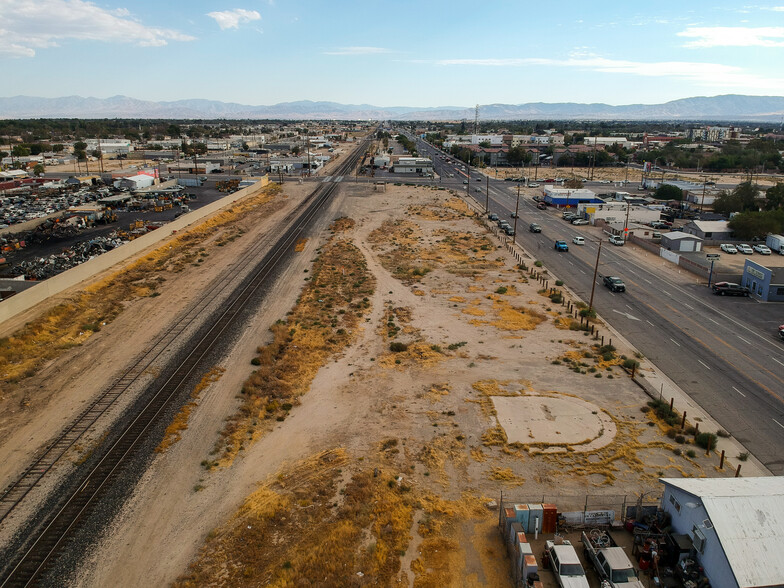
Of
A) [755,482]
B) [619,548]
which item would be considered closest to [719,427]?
[755,482]

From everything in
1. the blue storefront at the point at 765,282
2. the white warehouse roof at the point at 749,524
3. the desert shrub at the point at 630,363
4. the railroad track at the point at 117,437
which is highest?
the blue storefront at the point at 765,282

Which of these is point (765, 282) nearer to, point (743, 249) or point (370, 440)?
point (743, 249)

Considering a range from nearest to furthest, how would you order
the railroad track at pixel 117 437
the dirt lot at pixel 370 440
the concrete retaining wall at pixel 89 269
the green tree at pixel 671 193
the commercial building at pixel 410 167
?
the dirt lot at pixel 370 440
the railroad track at pixel 117 437
the concrete retaining wall at pixel 89 269
the green tree at pixel 671 193
the commercial building at pixel 410 167

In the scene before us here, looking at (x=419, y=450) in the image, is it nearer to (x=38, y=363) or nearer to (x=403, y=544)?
(x=403, y=544)

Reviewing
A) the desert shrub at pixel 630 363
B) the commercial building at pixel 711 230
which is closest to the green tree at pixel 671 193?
the commercial building at pixel 711 230

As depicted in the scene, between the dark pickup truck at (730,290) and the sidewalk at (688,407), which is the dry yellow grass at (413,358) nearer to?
the sidewalk at (688,407)

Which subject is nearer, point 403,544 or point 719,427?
point 403,544
